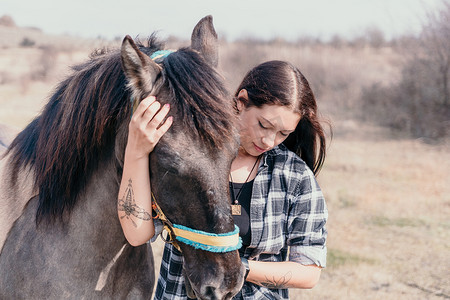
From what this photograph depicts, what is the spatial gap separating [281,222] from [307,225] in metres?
0.13

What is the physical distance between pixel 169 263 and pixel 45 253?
0.63m

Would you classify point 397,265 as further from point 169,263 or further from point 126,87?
point 126,87

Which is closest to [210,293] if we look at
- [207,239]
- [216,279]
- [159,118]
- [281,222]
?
[216,279]

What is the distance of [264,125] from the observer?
2.10 metres

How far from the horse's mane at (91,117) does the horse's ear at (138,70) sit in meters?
0.08

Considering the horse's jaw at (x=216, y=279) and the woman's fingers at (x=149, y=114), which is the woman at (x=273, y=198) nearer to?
the horse's jaw at (x=216, y=279)

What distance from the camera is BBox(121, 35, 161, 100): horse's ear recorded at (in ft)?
5.31

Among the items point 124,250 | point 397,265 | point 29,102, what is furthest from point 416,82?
point 124,250

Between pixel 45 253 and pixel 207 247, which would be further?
pixel 45 253

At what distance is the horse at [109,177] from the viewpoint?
1.65m

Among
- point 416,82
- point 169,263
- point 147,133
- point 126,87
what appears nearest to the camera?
point 147,133

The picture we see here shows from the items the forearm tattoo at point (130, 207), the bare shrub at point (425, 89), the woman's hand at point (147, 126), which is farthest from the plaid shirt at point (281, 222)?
the bare shrub at point (425, 89)

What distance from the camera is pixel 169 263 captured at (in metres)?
2.27

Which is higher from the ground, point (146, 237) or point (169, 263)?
point (146, 237)
